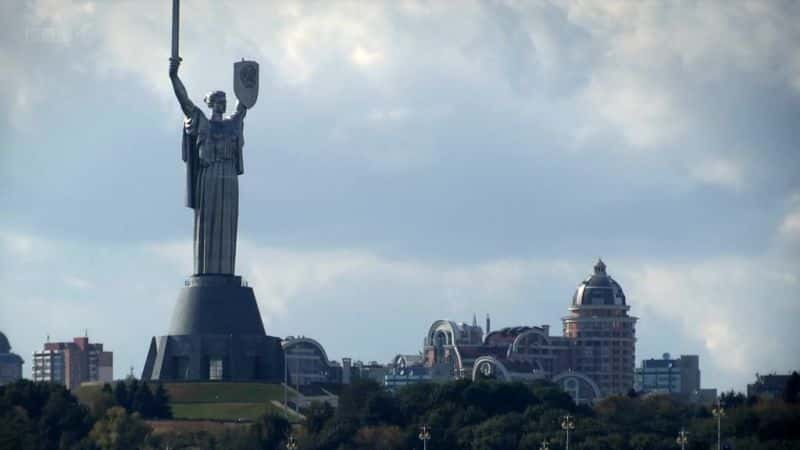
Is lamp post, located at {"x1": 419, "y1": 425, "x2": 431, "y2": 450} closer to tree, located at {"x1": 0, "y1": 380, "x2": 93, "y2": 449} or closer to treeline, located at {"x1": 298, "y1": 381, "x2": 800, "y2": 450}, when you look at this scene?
treeline, located at {"x1": 298, "y1": 381, "x2": 800, "y2": 450}

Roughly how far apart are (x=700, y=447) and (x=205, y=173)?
3462cm

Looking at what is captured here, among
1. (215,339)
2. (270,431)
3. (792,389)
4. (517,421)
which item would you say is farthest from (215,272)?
(792,389)

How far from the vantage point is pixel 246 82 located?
148500 millimetres

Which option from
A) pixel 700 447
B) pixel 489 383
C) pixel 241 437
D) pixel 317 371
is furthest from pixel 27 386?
pixel 317 371

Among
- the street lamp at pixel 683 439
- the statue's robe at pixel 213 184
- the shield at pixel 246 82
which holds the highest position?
the shield at pixel 246 82

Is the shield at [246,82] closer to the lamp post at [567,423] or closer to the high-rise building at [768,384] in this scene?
the lamp post at [567,423]

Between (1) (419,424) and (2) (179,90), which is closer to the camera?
(1) (419,424)

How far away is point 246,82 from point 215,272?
→ 10890mm

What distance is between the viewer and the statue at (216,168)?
148 m

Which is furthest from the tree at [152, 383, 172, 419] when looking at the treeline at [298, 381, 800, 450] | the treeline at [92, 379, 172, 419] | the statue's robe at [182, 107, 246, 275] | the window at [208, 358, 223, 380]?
the statue's robe at [182, 107, 246, 275]

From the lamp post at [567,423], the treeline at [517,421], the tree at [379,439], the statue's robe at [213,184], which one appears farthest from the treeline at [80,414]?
Answer: the lamp post at [567,423]

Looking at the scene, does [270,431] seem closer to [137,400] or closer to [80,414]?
[137,400]

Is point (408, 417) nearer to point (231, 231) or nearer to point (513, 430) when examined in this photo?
point (513, 430)

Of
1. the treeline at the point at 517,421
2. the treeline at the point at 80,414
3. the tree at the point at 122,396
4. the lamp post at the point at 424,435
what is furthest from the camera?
the tree at the point at 122,396
